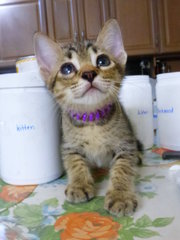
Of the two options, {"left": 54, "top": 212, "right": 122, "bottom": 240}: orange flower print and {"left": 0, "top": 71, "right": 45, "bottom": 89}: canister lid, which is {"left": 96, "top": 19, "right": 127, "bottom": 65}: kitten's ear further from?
{"left": 54, "top": 212, "right": 122, "bottom": 240}: orange flower print

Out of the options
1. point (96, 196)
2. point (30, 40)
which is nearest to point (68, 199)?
point (96, 196)

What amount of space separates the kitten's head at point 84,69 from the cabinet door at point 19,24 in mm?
1303

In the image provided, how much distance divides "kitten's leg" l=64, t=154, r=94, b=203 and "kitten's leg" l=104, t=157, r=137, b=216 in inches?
1.9

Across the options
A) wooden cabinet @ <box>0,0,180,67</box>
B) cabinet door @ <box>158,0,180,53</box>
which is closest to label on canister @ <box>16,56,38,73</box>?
wooden cabinet @ <box>0,0,180,67</box>

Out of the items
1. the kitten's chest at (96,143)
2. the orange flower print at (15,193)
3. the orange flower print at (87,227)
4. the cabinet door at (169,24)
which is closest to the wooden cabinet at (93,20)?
the cabinet door at (169,24)

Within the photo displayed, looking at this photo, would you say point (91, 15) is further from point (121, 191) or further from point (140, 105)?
point (121, 191)

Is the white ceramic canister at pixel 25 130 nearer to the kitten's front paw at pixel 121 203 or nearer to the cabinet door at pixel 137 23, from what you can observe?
the kitten's front paw at pixel 121 203

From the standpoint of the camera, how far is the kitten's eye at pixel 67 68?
0.64 metres

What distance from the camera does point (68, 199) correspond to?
0.53m

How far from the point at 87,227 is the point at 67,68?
0.39 m

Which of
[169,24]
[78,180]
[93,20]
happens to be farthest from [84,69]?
[169,24]

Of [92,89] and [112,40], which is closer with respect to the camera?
[92,89]

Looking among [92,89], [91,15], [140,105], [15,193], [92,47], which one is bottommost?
[15,193]

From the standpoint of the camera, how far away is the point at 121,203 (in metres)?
0.47
